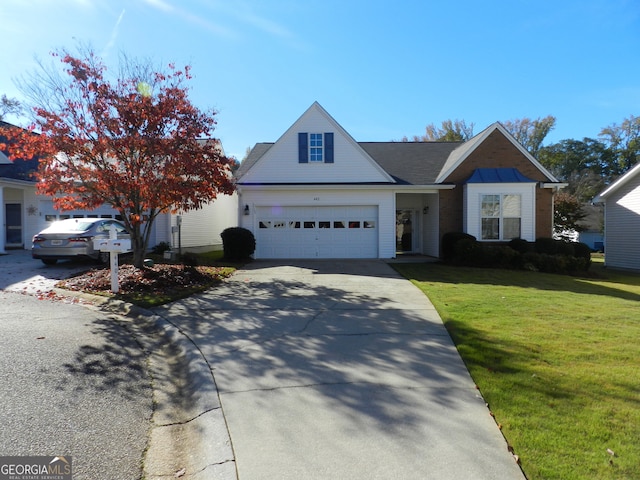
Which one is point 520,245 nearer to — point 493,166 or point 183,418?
point 493,166

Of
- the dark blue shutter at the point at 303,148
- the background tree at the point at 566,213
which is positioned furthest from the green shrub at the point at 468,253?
the background tree at the point at 566,213

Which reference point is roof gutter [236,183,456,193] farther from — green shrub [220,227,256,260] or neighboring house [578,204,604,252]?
neighboring house [578,204,604,252]

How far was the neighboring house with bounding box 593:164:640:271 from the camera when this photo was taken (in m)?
17.9

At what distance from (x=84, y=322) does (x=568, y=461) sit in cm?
665

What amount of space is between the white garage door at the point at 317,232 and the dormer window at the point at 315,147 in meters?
2.19

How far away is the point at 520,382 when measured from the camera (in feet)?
13.6

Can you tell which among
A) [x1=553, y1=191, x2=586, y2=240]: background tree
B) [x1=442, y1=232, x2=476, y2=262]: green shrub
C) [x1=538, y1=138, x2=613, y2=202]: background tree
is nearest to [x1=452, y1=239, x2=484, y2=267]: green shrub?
[x1=442, y1=232, x2=476, y2=262]: green shrub

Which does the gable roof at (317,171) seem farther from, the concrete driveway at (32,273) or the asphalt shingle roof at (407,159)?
the concrete driveway at (32,273)

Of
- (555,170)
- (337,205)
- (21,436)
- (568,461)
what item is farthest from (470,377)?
(555,170)

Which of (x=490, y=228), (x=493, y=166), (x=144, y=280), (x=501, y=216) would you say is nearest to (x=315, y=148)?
(x=493, y=166)

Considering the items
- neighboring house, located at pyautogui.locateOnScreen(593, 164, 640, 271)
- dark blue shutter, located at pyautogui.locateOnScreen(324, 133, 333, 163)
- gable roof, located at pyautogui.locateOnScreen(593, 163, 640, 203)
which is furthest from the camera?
neighboring house, located at pyautogui.locateOnScreen(593, 164, 640, 271)

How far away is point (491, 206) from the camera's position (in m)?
17.4

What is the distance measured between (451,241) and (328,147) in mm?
6607

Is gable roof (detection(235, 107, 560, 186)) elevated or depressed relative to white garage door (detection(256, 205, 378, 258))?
elevated
